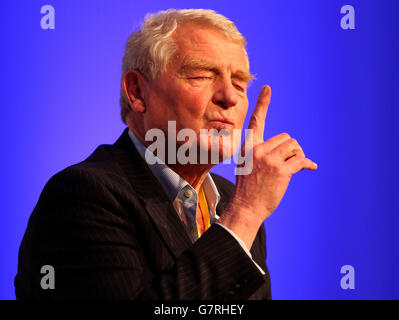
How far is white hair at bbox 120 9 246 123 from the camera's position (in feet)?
4.68

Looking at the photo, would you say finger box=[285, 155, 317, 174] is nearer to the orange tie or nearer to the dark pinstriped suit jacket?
the dark pinstriped suit jacket

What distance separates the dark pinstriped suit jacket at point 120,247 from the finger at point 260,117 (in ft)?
1.01

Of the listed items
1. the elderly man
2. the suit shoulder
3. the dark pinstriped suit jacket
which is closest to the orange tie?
the elderly man

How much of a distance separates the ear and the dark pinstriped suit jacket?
0.66 feet

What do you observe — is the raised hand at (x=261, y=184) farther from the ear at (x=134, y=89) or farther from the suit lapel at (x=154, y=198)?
the ear at (x=134, y=89)

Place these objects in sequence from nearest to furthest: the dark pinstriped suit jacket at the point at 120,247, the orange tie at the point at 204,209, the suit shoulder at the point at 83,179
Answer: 1. the dark pinstriped suit jacket at the point at 120,247
2. the suit shoulder at the point at 83,179
3. the orange tie at the point at 204,209

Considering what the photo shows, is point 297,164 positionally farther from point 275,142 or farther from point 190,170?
point 190,170

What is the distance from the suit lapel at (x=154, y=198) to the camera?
127 centimetres

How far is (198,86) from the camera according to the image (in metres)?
1.39

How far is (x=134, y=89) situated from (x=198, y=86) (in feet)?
0.74

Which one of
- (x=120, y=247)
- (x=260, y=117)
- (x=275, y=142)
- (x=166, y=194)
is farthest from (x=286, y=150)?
(x=120, y=247)

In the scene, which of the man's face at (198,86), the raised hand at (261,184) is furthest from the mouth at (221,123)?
the raised hand at (261,184)

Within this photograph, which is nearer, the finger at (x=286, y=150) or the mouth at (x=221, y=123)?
the finger at (x=286, y=150)
